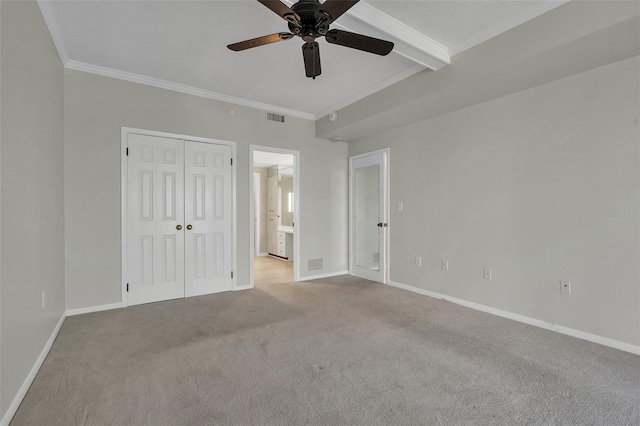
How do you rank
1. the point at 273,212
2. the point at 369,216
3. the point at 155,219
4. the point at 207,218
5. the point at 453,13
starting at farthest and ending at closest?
the point at 273,212, the point at 369,216, the point at 207,218, the point at 155,219, the point at 453,13

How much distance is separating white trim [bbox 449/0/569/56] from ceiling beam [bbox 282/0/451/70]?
152 mm

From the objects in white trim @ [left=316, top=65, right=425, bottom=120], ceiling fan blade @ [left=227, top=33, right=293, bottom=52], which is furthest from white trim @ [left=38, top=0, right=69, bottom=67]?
white trim @ [left=316, top=65, right=425, bottom=120]

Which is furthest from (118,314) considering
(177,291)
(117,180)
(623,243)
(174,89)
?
(623,243)

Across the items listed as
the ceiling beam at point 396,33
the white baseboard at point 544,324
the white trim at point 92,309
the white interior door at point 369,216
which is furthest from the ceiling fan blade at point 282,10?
the white trim at point 92,309

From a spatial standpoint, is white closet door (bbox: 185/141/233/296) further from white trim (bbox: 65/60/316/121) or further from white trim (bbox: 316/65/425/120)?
white trim (bbox: 316/65/425/120)

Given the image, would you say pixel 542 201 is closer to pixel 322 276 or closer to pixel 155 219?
pixel 322 276

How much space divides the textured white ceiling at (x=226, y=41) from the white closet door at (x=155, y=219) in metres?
0.89

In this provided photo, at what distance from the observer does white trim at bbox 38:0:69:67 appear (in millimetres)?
2367

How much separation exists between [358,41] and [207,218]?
2.97 metres

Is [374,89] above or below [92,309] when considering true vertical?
above

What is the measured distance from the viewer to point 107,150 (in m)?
3.46

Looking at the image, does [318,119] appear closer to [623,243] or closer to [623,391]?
[623,243]

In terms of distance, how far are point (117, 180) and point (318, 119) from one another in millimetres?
3003

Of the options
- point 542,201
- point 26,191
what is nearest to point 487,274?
point 542,201
